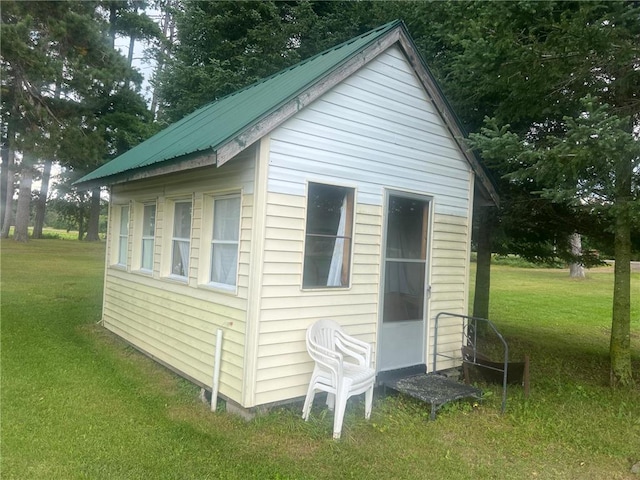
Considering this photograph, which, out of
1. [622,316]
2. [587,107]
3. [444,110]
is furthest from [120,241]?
[622,316]

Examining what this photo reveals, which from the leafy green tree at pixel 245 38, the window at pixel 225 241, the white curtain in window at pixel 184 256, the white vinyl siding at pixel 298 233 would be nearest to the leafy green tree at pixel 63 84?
the leafy green tree at pixel 245 38

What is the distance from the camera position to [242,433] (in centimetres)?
424

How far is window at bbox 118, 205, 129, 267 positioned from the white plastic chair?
4.57 metres

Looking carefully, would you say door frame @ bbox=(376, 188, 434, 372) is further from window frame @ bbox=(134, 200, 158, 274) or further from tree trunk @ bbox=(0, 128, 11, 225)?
tree trunk @ bbox=(0, 128, 11, 225)

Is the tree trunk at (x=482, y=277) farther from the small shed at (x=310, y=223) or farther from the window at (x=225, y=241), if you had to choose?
the window at (x=225, y=241)

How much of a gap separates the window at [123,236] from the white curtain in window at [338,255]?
174 inches

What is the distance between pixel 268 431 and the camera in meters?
4.28

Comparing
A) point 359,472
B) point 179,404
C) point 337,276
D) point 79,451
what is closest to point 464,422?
point 359,472

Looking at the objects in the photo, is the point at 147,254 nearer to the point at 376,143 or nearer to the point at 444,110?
the point at 376,143

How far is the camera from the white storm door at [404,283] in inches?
220

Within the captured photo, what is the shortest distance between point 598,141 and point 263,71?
9.25 m

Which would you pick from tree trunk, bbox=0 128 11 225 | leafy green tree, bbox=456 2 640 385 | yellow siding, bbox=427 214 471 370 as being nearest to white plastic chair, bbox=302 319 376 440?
yellow siding, bbox=427 214 471 370

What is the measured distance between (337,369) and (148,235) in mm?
4144

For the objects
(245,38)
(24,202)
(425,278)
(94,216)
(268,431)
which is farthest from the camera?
(94,216)
